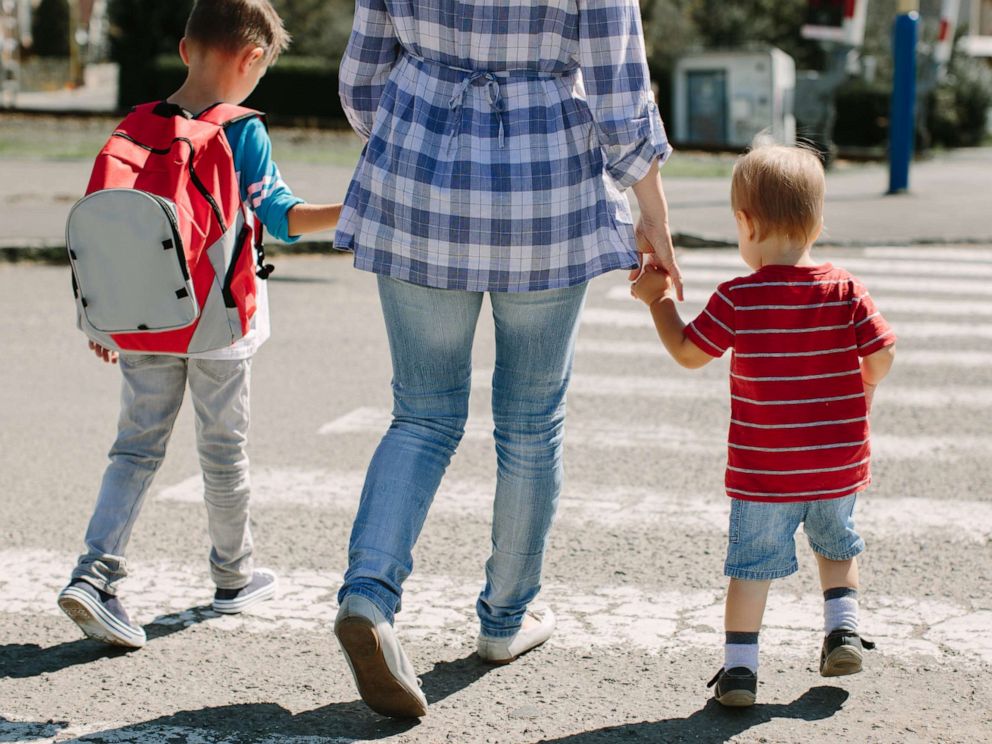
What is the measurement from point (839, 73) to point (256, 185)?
17.6 m

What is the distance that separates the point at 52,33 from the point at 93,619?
58190mm

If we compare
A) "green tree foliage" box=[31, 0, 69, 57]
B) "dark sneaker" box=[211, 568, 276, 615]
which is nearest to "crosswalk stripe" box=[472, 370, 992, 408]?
"dark sneaker" box=[211, 568, 276, 615]

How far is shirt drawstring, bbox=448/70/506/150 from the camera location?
119 inches

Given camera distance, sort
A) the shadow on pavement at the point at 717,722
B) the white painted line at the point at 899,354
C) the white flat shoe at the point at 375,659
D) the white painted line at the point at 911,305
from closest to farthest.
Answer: the white flat shoe at the point at 375,659 → the shadow on pavement at the point at 717,722 → the white painted line at the point at 899,354 → the white painted line at the point at 911,305

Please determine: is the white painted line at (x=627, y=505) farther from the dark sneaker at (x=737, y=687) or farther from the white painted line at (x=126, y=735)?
the white painted line at (x=126, y=735)

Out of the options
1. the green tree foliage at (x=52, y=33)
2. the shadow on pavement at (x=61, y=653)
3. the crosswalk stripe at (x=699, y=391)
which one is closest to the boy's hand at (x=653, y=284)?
the shadow on pavement at (x=61, y=653)

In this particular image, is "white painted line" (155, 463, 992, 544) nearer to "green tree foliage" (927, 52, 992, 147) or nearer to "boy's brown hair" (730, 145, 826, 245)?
"boy's brown hair" (730, 145, 826, 245)

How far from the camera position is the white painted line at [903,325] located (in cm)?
814

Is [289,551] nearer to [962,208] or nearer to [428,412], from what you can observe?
[428,412]

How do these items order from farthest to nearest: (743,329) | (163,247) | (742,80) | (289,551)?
(742,80)
(289,551)
(163,247)
(743,329)

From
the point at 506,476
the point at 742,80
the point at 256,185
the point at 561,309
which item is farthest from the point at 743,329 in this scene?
the point at 742,80

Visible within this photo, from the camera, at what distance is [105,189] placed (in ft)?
10.8

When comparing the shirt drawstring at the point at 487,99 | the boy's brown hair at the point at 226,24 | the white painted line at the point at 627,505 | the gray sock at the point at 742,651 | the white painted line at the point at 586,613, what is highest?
the boy's brown hair at the point at 226,24

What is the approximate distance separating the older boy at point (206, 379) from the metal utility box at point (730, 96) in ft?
69.8
